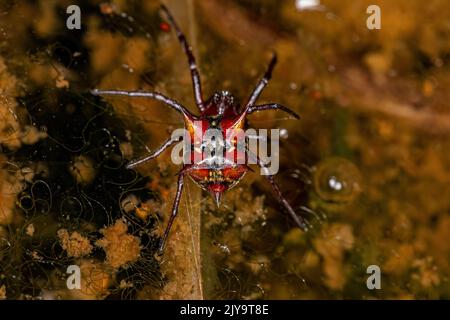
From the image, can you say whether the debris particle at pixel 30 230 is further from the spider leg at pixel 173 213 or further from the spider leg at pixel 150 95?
the spider leg at pixel 150 95

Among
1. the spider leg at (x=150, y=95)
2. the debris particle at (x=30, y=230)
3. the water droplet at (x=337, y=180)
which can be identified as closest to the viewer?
the debris particle at (x=30, y=230)

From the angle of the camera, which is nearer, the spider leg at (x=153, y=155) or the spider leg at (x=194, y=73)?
the spider leg at (x=153, y=155)

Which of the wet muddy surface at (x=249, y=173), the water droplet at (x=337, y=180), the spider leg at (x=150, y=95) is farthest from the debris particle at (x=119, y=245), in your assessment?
the water droplet at (x=337, y=180)

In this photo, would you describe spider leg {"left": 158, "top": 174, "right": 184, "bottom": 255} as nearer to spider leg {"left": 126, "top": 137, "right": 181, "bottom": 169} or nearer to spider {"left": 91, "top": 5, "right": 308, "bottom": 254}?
spider {"left": 91, "top": 5, "right": 308, "bottom": 254}

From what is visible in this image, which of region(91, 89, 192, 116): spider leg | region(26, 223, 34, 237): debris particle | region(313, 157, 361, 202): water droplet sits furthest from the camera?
region(313, 157, 361, 202): water droplet

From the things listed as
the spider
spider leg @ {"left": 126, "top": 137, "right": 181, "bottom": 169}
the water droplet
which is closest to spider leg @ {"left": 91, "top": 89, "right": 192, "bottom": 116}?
the spider

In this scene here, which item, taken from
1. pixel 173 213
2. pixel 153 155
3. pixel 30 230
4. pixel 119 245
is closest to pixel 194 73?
pixel 153 155

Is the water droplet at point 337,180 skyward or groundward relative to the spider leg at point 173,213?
skyward
